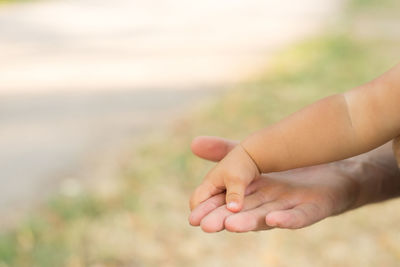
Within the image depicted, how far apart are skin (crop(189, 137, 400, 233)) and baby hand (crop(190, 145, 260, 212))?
0.02 metres

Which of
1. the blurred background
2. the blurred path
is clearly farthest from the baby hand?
the blurred path

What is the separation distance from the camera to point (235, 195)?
1.36m

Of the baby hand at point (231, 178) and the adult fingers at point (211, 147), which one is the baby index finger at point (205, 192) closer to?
the baby hand at point (231, 178)

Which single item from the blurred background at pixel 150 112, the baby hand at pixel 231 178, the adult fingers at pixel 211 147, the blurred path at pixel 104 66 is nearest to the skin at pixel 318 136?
the baby hand at pixel 231 178

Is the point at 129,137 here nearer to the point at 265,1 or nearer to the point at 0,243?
the point at 0,243

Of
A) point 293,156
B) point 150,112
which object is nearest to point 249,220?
point 293,156

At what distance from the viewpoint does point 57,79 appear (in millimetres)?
4512

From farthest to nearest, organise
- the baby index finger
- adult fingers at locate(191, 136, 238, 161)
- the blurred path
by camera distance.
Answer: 1. the blurred path
2. adult fingers at locate(191, 136, 238, 161)
3. the baby index finger

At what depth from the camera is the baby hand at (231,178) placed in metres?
1.37

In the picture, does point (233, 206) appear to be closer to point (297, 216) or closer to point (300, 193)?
point (297, 216)

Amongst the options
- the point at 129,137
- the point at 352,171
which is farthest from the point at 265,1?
the point at 352,171

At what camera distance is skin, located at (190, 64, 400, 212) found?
4.51 feet

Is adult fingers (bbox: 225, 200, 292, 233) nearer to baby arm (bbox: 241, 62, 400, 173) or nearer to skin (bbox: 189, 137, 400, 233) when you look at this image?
skin (bbox: 189, 137, 400, 233)

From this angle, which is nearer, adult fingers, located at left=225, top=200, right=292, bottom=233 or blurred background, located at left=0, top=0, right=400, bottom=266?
adult fingers, located at left=225, top=200, right=292, bottom=233
